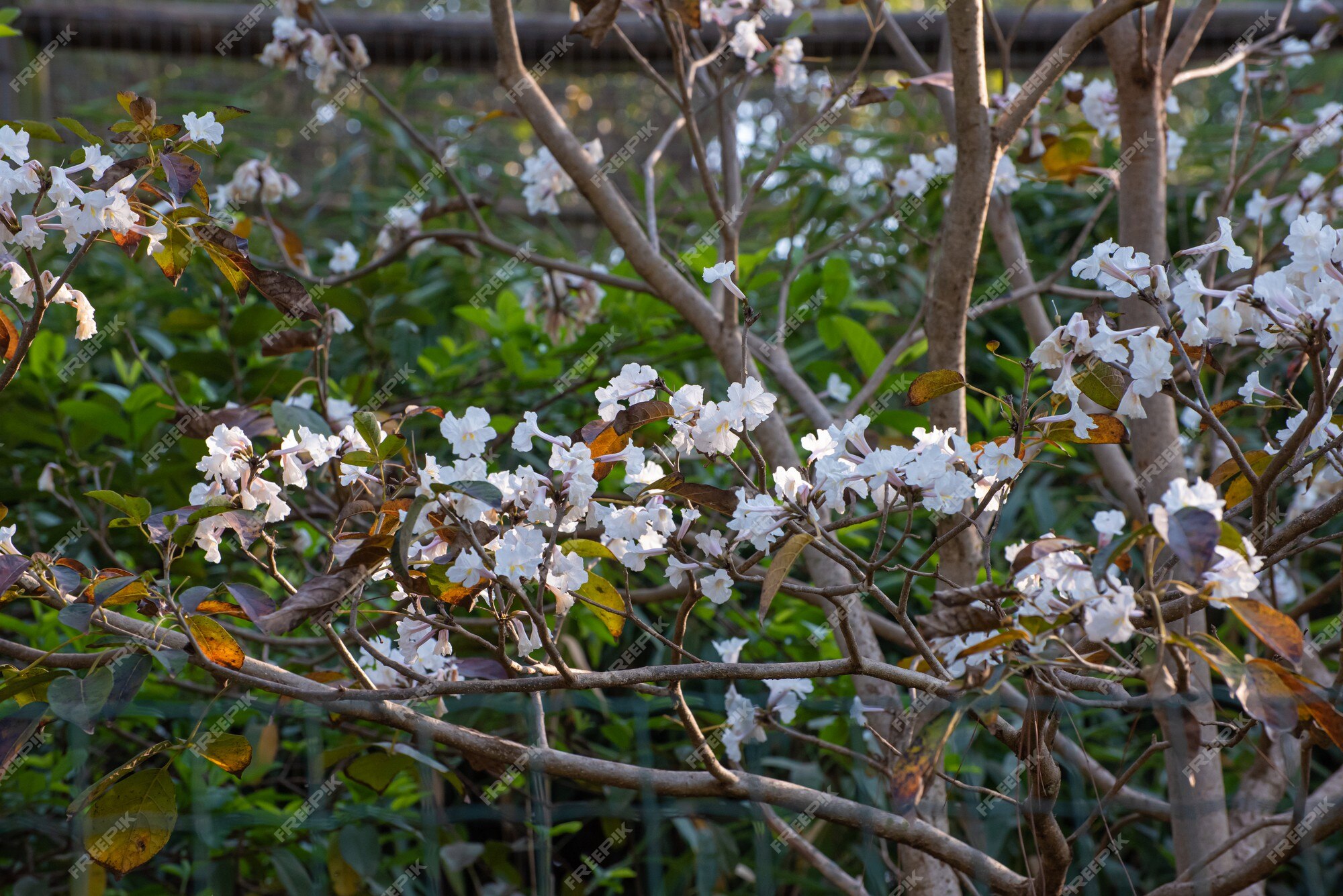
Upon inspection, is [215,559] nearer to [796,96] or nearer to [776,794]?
[776,794]

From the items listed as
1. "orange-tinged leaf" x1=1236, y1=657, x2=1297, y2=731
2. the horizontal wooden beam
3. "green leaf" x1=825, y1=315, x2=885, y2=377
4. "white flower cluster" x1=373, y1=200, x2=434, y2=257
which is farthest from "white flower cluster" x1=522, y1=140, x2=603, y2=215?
"orange-tinged leaf" x1=1236, y1=657, x2=1297, y2=731

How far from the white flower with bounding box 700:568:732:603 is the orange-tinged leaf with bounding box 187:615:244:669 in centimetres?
46

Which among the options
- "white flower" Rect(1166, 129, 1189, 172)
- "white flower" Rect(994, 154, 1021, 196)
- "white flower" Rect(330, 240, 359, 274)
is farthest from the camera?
"white flower" Rect(330, 240, 359, 274)

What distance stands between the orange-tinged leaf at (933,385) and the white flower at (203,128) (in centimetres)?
82

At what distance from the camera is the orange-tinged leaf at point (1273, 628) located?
83cm

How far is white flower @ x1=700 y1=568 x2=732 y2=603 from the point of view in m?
1.08

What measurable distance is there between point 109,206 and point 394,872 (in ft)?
4.81

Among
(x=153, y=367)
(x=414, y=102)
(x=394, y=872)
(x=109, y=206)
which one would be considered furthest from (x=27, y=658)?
(x=414, y=102)

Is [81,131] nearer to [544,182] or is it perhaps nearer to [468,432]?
[468,432]

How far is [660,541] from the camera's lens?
1.08 meters

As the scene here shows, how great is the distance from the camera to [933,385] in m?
1.11

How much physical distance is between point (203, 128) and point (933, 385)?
868mm

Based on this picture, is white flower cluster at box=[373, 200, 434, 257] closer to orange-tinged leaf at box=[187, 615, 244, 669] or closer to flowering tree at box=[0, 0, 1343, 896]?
flowering tree at box=[0, 0, 1343, 896]

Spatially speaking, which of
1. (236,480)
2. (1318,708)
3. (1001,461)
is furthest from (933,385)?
(236,480)
